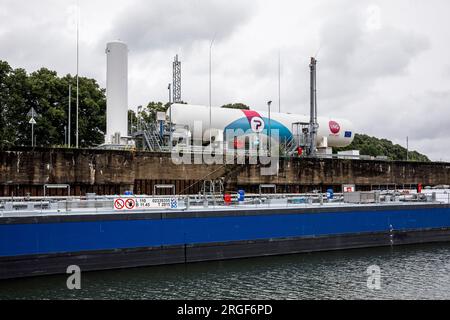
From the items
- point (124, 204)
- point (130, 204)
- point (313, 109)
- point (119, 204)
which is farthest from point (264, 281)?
point (313, 109)

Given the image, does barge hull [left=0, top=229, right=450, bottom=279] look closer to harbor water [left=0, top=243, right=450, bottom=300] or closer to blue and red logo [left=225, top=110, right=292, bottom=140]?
harbor water [left=0, top=243, right=450, bottom=300]

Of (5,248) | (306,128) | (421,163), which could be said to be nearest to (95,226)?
(5,248)

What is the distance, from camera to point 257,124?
46125mm

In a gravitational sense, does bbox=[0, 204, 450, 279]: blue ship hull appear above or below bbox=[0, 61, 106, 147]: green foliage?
below

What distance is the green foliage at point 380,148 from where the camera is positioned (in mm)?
117806

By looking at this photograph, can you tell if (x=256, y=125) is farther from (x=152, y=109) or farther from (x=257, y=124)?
(x=152, y=109)

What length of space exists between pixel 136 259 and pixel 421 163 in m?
37.7

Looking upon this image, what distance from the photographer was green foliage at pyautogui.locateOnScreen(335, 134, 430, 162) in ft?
387

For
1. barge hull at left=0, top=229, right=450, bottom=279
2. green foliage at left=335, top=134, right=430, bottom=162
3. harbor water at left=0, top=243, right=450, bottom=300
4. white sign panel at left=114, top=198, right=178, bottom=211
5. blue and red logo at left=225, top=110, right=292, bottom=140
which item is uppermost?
green foliage at left=335, top=134, right=430, bottom=162

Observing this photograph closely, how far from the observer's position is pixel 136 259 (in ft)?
84.0

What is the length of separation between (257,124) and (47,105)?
22.8 metres

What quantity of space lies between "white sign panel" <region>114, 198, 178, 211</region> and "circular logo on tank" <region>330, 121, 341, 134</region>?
2797 cm

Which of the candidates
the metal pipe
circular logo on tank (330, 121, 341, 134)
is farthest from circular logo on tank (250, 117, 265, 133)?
circular logo on tank (330, 121, 341, 134)

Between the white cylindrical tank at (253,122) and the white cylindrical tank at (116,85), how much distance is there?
433cm
